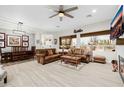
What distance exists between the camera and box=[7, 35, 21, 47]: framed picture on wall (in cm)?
604

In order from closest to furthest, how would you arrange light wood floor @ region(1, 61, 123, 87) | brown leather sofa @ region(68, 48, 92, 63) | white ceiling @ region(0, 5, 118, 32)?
light wood floor @ region(1, 61, 123, 87) < white ceiling @ region(0, 5, 118, 32) < brown leather sofa @ region(68, 48, 92, 63)

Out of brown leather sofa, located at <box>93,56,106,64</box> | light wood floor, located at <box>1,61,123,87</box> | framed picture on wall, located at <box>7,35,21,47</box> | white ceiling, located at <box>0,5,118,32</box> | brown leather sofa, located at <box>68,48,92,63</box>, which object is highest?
white ceiling, located at <box>0,5,118,32</box>

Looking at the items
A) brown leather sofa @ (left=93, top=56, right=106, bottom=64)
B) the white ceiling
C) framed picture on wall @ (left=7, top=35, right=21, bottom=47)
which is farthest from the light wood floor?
framed picture on wall @ (left=7, top=35, right=21, bottom=47)

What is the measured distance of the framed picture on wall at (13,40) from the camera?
6.04 metres

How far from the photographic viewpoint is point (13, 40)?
625 centimetres

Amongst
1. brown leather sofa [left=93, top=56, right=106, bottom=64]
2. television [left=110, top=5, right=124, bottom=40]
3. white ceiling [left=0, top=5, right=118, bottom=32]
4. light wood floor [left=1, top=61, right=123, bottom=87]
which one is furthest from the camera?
brown leather sofa [left=93, top=56, right=106, bottom=64]

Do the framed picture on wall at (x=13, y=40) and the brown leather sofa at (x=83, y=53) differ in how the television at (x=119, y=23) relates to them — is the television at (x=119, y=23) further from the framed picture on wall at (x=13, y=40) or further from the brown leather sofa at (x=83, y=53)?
the framed picture on wall at (x=13, y=40)

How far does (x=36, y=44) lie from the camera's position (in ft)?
25.5

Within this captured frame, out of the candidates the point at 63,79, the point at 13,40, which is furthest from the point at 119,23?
the point at 13,40

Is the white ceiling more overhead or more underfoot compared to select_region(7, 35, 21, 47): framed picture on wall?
more overhead

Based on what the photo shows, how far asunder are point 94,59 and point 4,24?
21.9ft

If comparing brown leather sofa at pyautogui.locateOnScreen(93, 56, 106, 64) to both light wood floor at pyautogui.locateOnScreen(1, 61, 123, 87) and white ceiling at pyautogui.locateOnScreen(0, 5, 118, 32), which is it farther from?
white ceiling at pyautogui.locateOnScreen(0, 5, 118, 32)
